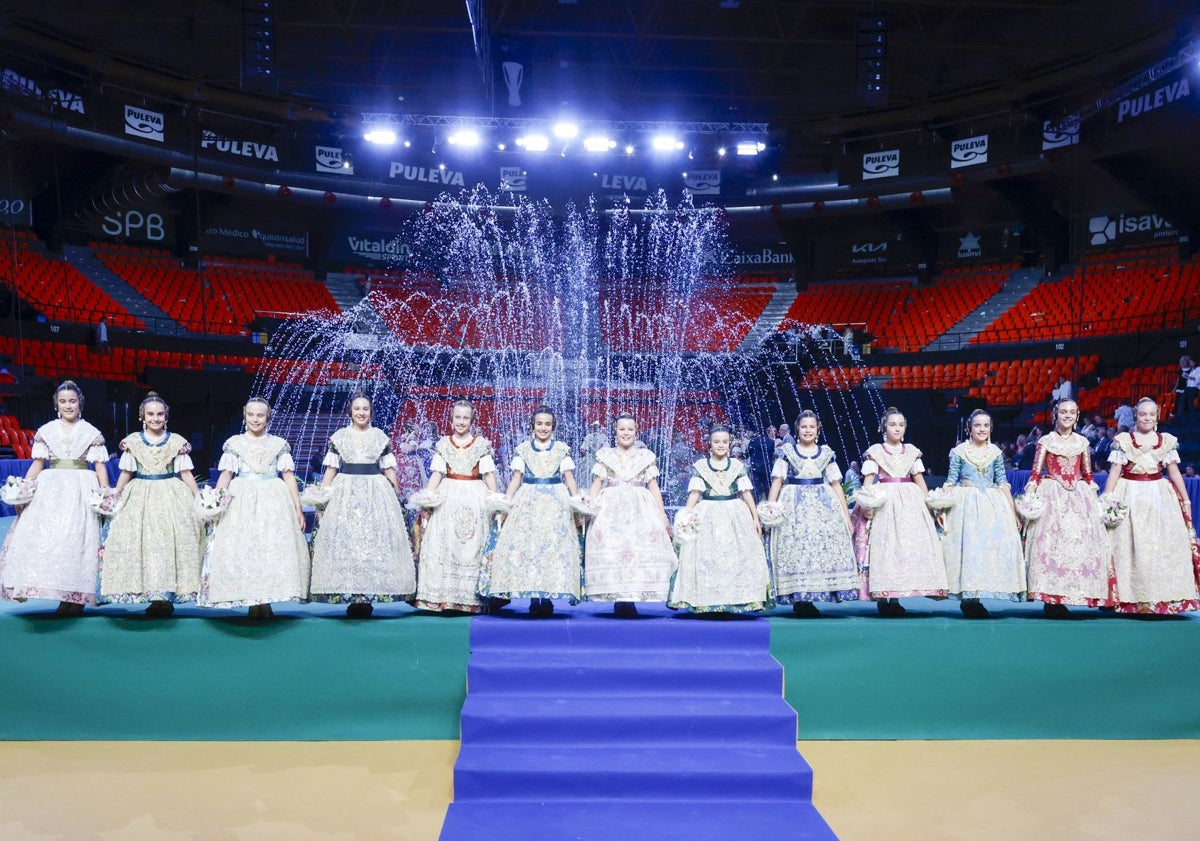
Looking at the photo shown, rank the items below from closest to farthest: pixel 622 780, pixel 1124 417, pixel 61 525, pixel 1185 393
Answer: pixel 622 780 → pixel 61 525 → pixel 1185 393 → pixel 1124 417

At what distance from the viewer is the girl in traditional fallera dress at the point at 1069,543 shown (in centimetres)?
479

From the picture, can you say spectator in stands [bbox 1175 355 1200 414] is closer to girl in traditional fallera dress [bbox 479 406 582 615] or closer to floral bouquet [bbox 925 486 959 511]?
floral bouquet [bbox 925 486 959 511]

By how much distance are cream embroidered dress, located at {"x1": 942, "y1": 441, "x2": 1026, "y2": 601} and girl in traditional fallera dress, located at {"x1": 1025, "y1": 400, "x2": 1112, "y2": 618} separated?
10 cm

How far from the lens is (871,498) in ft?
15.6

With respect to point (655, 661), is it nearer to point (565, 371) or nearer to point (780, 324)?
point (565, 371)

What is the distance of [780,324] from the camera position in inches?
813

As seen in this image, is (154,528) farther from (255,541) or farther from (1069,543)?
(1069,543)

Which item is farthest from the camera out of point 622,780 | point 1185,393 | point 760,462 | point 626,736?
point 760,462

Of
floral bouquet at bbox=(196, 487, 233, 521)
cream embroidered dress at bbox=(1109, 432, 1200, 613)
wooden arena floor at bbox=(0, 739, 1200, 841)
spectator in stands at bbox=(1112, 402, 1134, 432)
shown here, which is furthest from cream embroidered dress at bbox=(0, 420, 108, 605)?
spectator in stands at bbox=(1112, 402, 1134, 432)

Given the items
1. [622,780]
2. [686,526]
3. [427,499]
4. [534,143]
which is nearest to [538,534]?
[427,499]

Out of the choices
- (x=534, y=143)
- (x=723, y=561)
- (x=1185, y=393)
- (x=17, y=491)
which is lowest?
(x=723, y=561)

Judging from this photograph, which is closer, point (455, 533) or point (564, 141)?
point (455, 533)

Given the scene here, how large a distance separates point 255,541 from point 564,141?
14253 millimetres

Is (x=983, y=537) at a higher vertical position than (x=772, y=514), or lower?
lower
